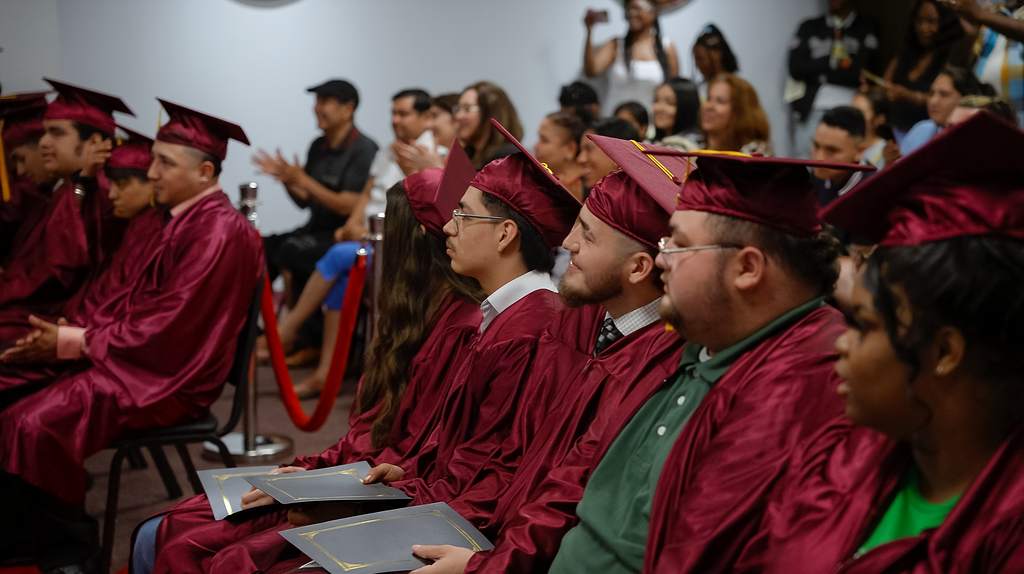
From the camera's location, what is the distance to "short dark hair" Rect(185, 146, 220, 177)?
142 inches

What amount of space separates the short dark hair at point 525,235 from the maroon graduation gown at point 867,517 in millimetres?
1232

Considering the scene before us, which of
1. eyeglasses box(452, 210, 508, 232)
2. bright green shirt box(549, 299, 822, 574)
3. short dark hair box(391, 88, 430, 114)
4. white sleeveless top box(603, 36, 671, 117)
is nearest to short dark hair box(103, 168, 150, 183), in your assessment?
eyeglasses box(452, 210, 508, 232)

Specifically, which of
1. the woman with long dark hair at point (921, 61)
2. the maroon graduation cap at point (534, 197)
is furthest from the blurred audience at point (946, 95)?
the maroon graduation cap at point (534, 197)

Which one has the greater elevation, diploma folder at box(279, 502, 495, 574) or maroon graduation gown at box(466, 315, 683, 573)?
maroon graduation gown at box(466, 315, 683, 573)

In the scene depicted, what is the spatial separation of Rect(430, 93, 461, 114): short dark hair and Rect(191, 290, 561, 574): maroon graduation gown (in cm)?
440

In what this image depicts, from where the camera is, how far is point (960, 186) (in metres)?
1.17

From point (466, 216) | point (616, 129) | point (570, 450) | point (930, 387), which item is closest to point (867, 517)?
point (930, 387)

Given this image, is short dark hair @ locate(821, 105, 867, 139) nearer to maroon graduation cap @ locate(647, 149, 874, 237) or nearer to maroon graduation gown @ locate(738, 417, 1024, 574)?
maroon graduation cap @ locate(647, 149, 874, 237)

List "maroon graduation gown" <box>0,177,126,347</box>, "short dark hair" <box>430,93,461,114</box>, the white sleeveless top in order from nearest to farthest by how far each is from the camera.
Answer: "maroon graduation gown" <box>0,177,126,347</box>, "short dark hair" <box>430,93,461,114</box>, the white sleeveless top

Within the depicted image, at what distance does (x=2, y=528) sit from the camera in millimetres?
3350

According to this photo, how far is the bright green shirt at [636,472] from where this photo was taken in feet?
5.04

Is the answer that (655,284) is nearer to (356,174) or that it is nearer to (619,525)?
(619,525)

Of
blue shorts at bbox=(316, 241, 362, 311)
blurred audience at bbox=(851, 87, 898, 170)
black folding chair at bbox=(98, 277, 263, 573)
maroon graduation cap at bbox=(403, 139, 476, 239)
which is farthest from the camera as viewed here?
blue shorts at bbox=(316, 241, 362, 311)

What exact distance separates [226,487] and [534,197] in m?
1.17
